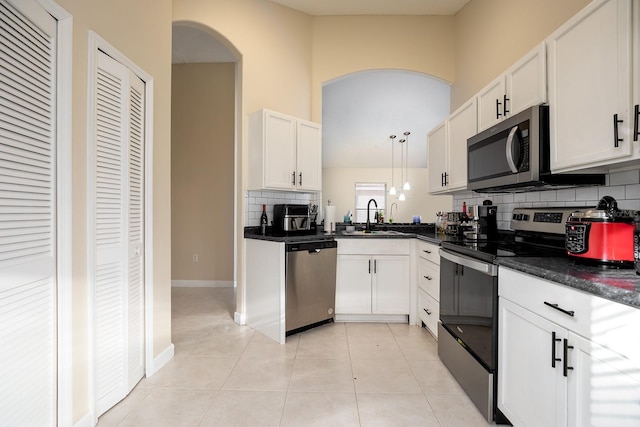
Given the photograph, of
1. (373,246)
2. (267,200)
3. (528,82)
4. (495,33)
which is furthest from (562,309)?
(267,200)

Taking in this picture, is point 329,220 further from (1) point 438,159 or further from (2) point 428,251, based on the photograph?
(1) point 438,159

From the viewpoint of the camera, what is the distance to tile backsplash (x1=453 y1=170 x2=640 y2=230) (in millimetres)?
1648

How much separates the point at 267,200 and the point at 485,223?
215cm

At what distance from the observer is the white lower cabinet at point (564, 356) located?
3.32ft

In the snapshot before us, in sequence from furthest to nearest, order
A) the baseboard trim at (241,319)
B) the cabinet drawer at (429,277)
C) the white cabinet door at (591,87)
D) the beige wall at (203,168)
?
the beige wall at (203,168) < the baseboard trim at (241,319) < the cabinet drawer at (429,277) < the white cabinet door at (591,87)

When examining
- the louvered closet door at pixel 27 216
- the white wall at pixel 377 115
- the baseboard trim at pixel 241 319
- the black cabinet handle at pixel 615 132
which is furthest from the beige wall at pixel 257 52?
the black cabinet handle at pixel 615 132

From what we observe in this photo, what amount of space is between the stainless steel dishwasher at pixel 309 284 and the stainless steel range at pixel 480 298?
1079 mm

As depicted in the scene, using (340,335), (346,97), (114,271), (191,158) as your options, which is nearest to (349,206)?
(346,97)

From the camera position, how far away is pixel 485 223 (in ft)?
9.09

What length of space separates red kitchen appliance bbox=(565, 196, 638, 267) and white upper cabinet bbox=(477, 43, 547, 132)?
0.72 m

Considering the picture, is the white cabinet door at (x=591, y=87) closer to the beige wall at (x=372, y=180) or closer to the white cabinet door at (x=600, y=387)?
the white cabinet door at (x=600, y=387)

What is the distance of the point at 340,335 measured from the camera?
304cm

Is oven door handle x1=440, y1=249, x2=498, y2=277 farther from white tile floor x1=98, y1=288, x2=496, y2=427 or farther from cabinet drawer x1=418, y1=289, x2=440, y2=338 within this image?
white tile floor x1=98, y1=288, x2=496, y2=427

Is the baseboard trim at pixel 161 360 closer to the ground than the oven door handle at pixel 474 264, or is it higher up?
closer to the ground
